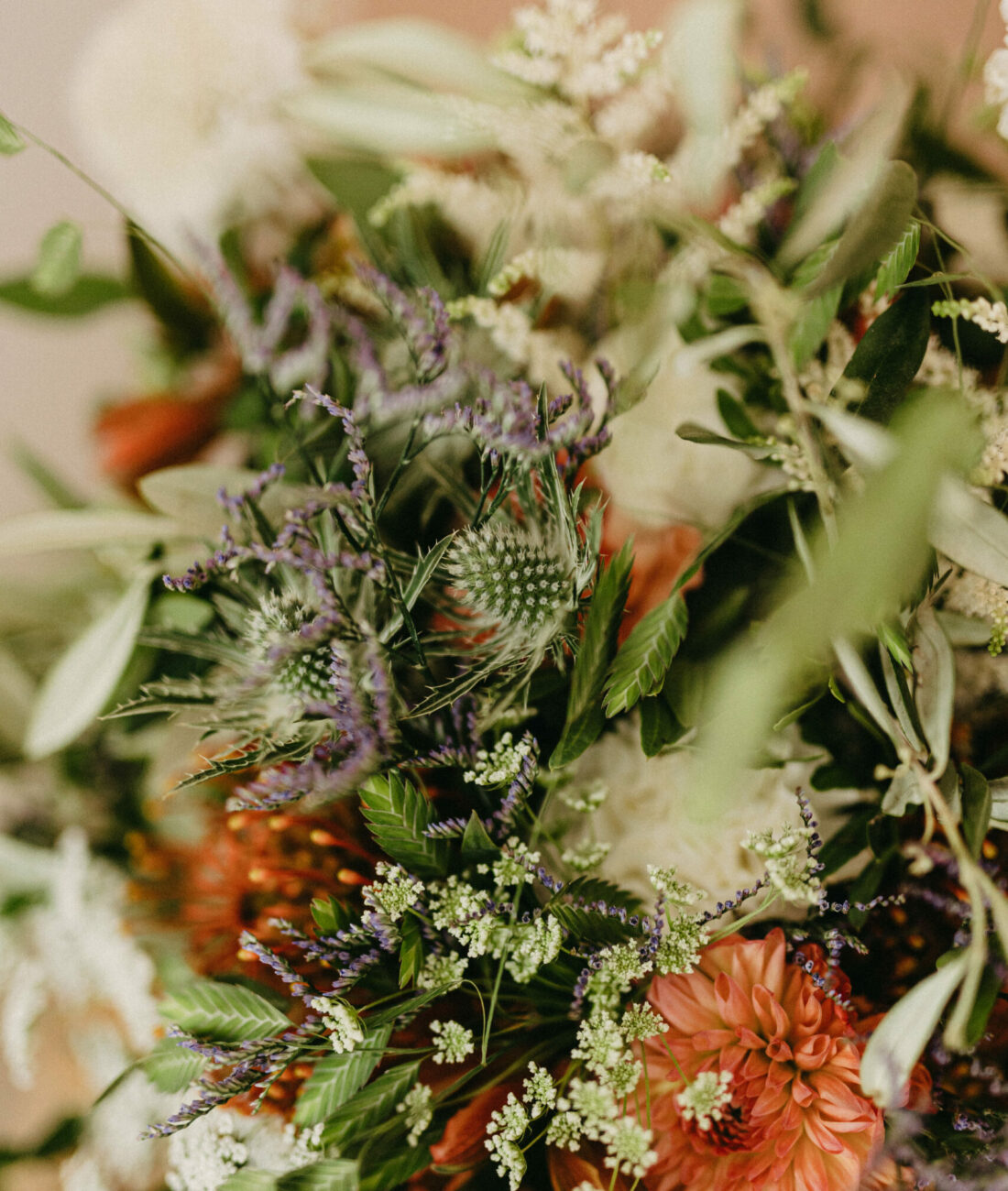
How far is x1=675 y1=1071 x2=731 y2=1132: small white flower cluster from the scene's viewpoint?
A: 0.36 meters

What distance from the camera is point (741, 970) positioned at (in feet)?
1.25

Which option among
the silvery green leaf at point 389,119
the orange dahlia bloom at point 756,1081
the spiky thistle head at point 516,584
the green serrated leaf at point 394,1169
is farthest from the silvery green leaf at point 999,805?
the silvery green leaf at point 389,119

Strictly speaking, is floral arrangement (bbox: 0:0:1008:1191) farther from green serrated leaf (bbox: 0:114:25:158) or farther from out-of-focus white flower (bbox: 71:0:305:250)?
out-of-focus white flower (bbox: 71:0:305:250)

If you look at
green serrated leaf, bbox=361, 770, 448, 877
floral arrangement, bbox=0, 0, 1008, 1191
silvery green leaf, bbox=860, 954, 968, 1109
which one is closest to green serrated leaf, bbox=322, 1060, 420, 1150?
floral arrangement, bbox=0, 0, 1008, 1191

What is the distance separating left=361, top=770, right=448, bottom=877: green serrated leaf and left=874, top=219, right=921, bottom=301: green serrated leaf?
32 cm

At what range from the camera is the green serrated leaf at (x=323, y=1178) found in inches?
14.4

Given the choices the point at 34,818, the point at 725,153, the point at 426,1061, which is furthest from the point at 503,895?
the point at 34,818

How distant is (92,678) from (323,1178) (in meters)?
0.32

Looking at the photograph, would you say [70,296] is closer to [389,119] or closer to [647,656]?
[389,119]

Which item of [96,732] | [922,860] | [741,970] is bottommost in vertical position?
[96,732]

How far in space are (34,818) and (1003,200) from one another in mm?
879

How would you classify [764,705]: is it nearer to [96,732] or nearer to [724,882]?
[724,882]

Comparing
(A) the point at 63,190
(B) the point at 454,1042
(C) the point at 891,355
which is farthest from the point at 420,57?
(A) the point at 63,190

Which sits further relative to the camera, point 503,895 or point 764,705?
point 503,895
